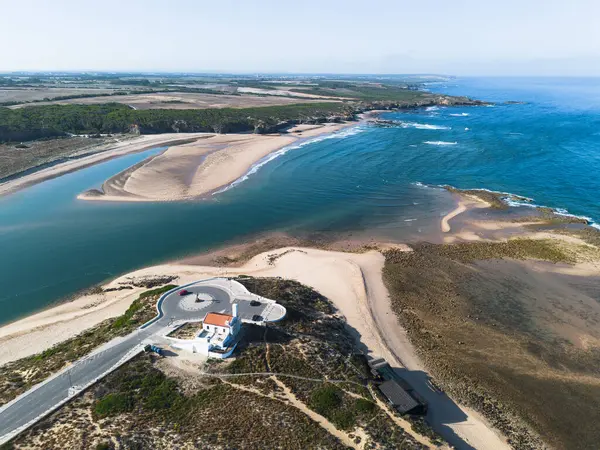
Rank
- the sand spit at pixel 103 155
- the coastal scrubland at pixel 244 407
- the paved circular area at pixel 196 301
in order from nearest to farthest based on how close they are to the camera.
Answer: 1. the coastal scrubland at pixel 244 407
2. the paved circular area at pixel 196 301
3. the sand spit at pixel 103 155

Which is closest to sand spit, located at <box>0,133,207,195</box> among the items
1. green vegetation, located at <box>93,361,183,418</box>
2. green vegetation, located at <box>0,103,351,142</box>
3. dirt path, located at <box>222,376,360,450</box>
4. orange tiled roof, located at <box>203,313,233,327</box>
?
green vegetation, located at <box>0,103,351,142</box>

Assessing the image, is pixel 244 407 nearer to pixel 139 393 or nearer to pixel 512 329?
pixel 139 393

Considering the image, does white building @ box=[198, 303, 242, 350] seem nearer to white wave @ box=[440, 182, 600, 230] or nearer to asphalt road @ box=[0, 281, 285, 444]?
asphalt road @ box=[0, 281, 285, 444]

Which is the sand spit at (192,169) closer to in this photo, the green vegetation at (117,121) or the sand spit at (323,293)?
the green vegetation at (117,121)

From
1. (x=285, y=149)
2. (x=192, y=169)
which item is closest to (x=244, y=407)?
(x=192, y=169)

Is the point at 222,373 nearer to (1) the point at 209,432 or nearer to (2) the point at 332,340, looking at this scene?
(1) the point at 209,432

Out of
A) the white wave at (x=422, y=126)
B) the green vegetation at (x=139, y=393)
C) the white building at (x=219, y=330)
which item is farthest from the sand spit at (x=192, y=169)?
the white wave at (x=422, y=126)

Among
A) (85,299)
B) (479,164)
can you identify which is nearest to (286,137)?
(479,164)
